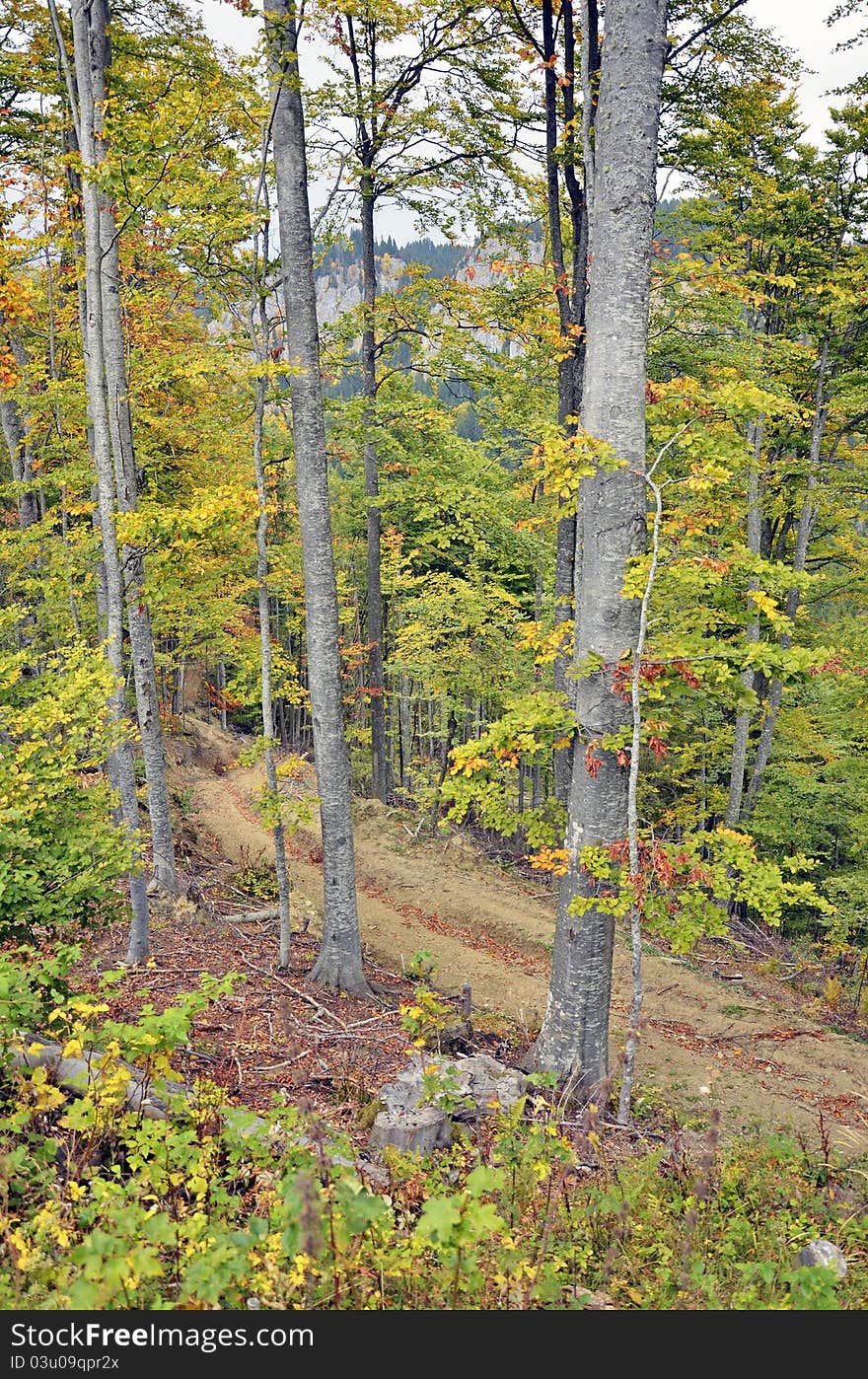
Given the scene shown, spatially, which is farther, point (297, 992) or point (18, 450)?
point (18, 450)

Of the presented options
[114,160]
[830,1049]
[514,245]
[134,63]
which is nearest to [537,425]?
[514,245]

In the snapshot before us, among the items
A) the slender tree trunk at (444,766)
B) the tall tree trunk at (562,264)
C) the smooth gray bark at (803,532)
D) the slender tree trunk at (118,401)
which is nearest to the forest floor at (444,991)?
the slender tree trunk at (444,766)

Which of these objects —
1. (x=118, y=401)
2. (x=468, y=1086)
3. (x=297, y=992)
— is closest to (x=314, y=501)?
(x=118, y=401)

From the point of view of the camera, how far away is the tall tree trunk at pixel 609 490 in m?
5.73

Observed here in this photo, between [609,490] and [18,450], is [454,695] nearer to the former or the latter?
[18,450]

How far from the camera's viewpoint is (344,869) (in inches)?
352

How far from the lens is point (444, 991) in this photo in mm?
11562

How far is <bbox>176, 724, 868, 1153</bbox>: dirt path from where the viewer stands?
340 inches

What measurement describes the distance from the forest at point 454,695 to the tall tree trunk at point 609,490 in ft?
0.12

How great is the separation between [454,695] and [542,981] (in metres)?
8.82

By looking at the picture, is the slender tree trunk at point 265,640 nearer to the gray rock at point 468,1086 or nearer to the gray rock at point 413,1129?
the gray rock at point 468,1086
